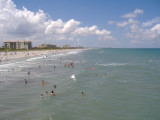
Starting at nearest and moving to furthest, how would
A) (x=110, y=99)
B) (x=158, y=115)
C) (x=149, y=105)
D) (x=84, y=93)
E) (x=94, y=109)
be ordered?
1. (x=158, y=115)
2. (x=94, y=109)
3. (x=149, y=105)
4. (x=110, y=99)
5. (x=84, y=93)

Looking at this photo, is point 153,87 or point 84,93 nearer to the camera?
point 84,93

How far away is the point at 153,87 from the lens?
22.6 m

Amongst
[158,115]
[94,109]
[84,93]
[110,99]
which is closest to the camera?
[158,115]

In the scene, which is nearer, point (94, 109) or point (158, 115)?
point (158, 115)

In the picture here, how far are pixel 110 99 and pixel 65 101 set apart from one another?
4.96m

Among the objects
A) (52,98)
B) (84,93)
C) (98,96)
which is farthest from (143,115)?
(52,98)

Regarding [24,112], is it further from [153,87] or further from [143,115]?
[153,87]

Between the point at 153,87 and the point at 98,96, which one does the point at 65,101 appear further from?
the point at 153,87

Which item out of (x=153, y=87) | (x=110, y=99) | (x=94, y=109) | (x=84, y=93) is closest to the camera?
(x=94, y=109)

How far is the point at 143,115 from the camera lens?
46.1 ft

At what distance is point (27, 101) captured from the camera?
16906mm

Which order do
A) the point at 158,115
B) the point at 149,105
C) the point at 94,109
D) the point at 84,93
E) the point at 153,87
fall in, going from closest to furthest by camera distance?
the point at 158,115
the point at 94,109
the point at 149,105
the point at 84,93
the point at 153,87

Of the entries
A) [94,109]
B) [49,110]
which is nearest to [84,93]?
[94,109]

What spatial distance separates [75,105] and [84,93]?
4.02 m
